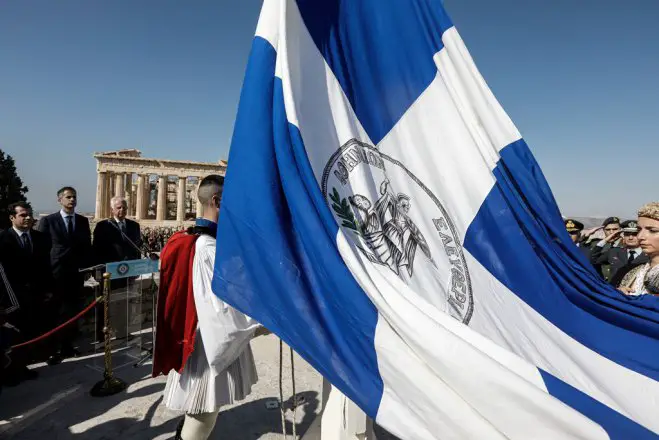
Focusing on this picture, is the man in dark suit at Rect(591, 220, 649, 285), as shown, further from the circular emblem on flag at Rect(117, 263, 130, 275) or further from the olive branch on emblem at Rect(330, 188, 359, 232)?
the circular emblem on flag at Rect(117, 263, 130, 275)

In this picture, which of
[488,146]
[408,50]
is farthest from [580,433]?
[408,50]

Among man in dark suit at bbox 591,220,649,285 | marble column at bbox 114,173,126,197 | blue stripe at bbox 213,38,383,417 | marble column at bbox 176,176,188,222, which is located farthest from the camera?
marble column at bbox 176,176,188,222

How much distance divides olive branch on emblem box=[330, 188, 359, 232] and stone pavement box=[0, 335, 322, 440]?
1.77 m

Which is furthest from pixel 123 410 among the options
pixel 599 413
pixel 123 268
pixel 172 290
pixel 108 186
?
pixel 108 186

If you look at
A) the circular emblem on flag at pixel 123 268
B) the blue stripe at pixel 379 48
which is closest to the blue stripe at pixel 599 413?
the blue stripe at pixel 379 48

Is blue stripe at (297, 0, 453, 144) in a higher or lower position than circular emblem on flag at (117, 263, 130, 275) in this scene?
higher

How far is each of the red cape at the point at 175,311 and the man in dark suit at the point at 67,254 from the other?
327 cm

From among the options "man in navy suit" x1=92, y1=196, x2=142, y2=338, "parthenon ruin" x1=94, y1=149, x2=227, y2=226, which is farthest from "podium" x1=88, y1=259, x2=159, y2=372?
"parthenon ruin" x1=94, y1=149, x2=227, y2=226

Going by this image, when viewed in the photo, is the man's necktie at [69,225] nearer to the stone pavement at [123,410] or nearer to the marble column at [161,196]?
the stone pavement at [123,410]

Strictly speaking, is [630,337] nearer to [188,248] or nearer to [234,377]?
[234,377]

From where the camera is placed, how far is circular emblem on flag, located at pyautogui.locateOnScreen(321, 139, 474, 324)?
1.56 metres

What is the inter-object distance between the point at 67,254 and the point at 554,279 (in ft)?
18.1

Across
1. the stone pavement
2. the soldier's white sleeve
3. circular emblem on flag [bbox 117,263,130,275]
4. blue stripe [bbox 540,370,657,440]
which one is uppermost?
circular emblem on flag [bbox 117,263,130,275]

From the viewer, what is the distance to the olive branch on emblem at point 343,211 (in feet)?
5.01
